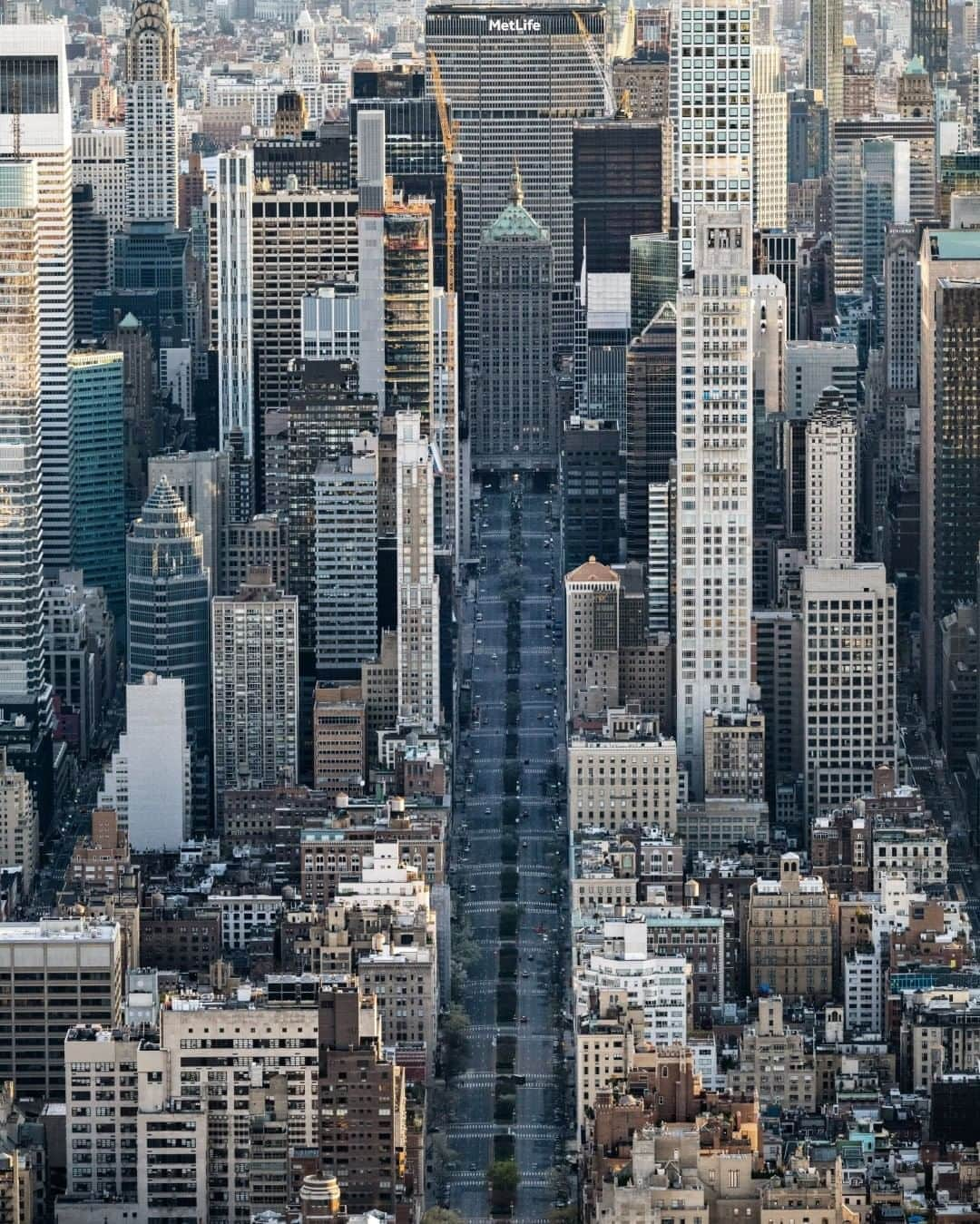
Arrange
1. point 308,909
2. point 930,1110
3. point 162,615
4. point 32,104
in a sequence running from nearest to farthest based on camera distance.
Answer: point 930,1110 → point 308,909 → point 162,615 → point 32,104

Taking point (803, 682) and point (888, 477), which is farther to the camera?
point (888, 477)

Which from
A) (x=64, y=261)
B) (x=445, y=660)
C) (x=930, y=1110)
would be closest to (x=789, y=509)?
(x=445, y=660)

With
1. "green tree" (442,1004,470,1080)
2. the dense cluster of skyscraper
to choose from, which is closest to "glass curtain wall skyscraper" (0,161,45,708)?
the dense cluster of skyscraper

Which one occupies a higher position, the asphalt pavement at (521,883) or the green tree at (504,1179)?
the asphalt pavement at (521,883)

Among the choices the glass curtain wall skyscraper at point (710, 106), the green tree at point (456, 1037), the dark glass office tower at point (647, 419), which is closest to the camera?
the green tree at point (456, 1037)

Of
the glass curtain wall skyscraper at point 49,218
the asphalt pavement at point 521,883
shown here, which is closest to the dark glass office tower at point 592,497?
the asphalt pavement at point 521,883

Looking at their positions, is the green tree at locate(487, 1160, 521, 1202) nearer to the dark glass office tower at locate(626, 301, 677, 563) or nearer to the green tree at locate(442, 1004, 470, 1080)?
the green tree at locate(442, 1004, 470, 1080)

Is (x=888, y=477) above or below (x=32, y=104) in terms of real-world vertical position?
below

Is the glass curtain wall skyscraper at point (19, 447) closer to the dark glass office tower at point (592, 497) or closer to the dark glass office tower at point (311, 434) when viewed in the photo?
the dark glass office tower at point (311, 434)

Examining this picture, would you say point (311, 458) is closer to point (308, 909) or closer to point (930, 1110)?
point (308, 909)
